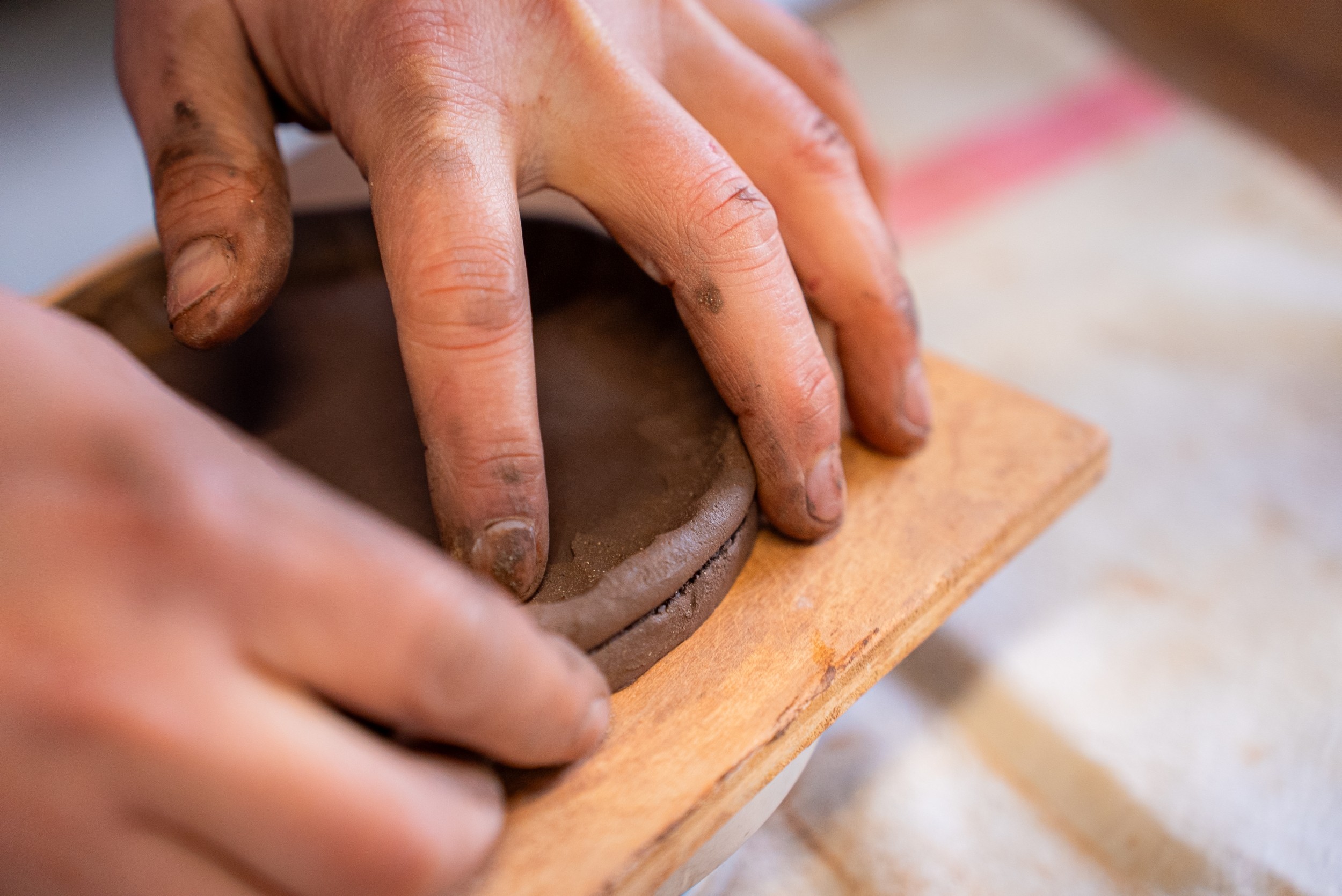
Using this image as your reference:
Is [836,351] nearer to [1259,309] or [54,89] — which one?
[1259,309]

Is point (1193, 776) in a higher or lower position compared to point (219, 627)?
lower

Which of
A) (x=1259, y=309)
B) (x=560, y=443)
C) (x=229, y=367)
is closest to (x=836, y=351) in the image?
(x=560, y=443)

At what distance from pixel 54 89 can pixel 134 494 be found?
4.11 ft

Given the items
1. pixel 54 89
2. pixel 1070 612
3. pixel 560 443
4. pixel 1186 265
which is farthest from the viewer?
pixel 1186 265

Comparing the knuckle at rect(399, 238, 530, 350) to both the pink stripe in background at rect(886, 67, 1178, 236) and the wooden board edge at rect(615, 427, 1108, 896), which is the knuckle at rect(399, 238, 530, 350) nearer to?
the wooden board edge at rect(615, 427, 1108, 896)

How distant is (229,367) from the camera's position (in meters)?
0.76

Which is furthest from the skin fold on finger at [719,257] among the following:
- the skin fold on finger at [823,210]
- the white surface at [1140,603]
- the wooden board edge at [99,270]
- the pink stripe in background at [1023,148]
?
the pink stripe in background at [1023,148]

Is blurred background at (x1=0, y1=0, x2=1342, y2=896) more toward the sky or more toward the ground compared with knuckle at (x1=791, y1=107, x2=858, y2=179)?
more toward the ground

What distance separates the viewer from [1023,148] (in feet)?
5.53

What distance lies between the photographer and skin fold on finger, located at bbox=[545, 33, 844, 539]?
602mm

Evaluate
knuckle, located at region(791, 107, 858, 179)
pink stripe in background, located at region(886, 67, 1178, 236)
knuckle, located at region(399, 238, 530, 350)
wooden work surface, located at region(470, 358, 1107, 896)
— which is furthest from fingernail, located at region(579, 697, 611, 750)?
pink stripe in background, located at region(886, 67, 1178, 236)

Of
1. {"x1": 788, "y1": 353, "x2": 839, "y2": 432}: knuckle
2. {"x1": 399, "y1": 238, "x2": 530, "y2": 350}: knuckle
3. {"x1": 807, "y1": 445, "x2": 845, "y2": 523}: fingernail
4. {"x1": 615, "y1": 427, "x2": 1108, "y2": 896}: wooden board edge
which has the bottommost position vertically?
{"x1": 615, "y1": 427, "x2": 1108, "y2": 896}: wooden board edge

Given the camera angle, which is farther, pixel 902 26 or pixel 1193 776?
pixel 902 26

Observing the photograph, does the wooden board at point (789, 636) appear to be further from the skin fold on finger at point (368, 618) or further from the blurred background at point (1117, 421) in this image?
the blurred background at point (1117, 421)
